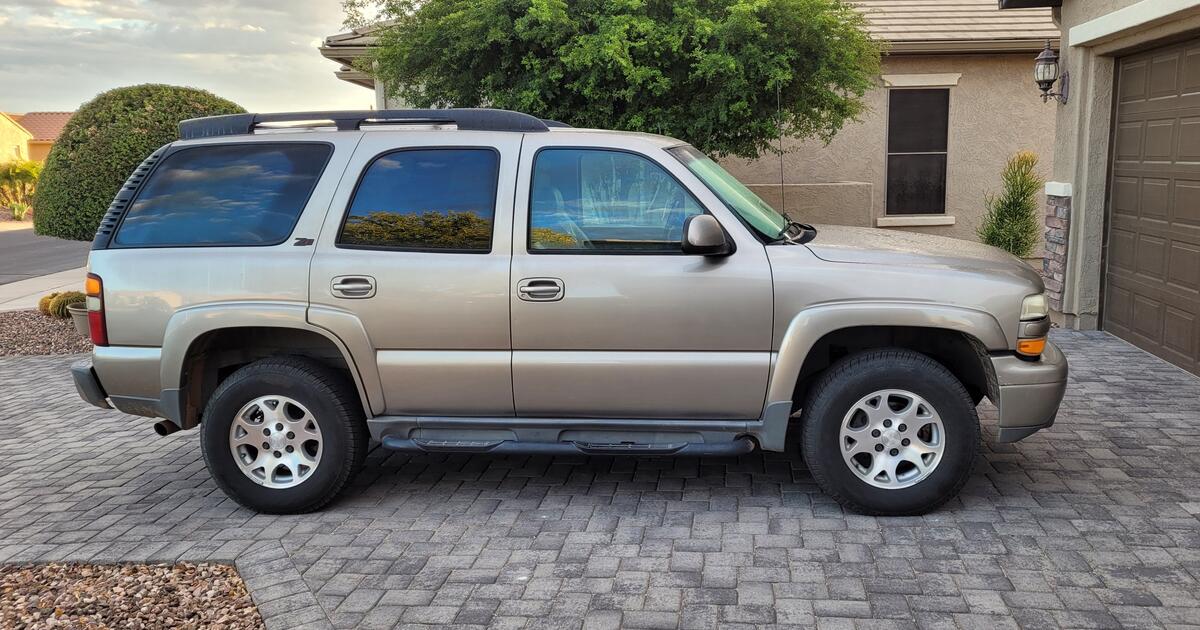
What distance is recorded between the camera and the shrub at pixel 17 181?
36062mm

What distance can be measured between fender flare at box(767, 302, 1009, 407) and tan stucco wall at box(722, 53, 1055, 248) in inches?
363

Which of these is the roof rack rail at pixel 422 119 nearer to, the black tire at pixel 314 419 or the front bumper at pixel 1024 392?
the black tire at pixel 314 419

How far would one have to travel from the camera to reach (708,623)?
389 cm

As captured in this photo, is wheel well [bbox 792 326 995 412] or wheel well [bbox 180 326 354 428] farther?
wheel well [bbox 180 326 354 428]

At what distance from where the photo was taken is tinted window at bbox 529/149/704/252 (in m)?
4.97

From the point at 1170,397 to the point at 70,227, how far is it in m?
10.9

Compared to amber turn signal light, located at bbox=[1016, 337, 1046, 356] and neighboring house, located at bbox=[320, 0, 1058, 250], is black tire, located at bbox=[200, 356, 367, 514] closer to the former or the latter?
amber turn signal light, located at bbox=[1016, 337, 1046, 356]

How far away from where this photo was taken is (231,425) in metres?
5.13

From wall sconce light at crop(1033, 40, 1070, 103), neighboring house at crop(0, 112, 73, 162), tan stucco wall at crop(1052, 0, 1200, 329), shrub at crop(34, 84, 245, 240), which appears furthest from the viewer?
neighboring house at crop(0, 112, 73, 162)

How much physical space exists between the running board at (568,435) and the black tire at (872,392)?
1.07ft

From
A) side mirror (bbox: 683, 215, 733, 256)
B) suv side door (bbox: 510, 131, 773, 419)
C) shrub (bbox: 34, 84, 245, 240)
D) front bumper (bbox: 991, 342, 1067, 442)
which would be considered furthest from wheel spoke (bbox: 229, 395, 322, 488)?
shrub (bbox: 34, 84, 245, 240)

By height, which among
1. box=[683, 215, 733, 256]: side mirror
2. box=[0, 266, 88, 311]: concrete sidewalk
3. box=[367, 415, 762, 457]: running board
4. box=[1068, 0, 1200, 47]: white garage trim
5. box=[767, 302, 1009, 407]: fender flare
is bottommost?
box=[0, 266, 88, 311]: concrete sidewalk

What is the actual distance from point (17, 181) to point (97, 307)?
3674 cm

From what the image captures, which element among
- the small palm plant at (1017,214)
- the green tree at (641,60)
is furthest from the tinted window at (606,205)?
the small palm plant at (1017,214)
